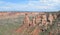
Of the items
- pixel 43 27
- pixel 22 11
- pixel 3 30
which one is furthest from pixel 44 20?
pixel 3 30

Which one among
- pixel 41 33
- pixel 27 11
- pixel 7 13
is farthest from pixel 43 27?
pixel 7 13

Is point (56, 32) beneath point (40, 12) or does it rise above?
beneath

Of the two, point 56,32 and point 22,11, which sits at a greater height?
point 22,11

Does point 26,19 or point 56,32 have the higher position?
point 26,19

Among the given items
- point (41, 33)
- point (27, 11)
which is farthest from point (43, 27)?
point (27, 11)

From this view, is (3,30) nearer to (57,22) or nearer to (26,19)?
(26,19)

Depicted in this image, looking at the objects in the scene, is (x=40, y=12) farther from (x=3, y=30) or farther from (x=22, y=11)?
(x=3, y=30)

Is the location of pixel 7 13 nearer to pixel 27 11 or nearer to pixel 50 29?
pixel 27 11
